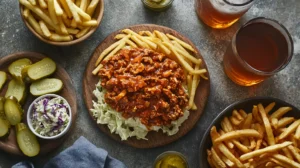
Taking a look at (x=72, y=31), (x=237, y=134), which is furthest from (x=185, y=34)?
(x=237, y=134)

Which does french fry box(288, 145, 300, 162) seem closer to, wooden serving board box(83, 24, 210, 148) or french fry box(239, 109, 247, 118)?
french fry box(239, 109, 247, 118)

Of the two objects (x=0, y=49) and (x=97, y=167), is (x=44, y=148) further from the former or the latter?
(x=0, y=49)

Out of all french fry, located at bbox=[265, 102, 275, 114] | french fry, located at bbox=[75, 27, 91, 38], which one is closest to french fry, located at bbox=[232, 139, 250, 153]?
french fry, located at bbox=[265, 102, 275, 114]

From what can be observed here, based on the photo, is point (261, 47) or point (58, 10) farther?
point (261, 47)

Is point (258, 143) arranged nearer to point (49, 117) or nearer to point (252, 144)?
point (252, 144)

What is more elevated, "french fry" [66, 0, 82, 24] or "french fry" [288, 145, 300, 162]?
"french fry" [66, 0, 82, 24]

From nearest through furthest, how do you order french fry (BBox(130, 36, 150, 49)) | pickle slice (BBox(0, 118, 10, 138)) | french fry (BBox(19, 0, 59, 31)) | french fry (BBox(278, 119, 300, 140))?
french fry (BBox(278, 119, 300, 140))
french fry (BBox(19, 0, 59, 31))
pickle slice (BBox(0, 118, 10, 138))
french fry (BBox(130, 36, 150, 49))

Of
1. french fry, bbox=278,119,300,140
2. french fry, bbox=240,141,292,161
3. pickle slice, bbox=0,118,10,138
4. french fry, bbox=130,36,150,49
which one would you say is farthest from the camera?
french fry, bbox=130,36,150,49
